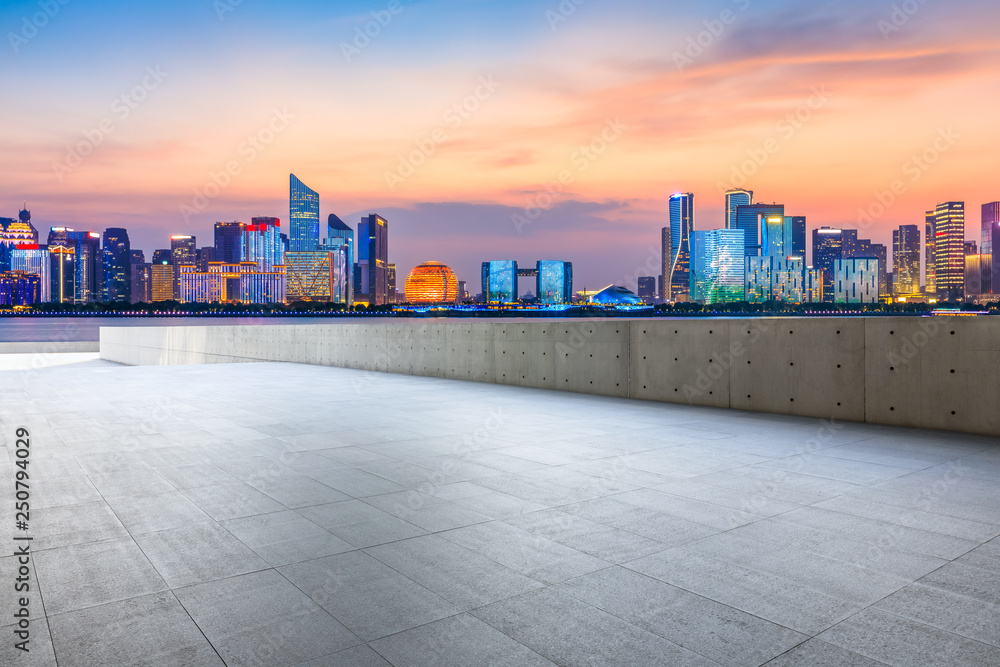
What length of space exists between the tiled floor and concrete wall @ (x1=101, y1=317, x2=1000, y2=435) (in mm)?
927

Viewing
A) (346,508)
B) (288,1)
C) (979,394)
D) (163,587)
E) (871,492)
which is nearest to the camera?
(163,587)

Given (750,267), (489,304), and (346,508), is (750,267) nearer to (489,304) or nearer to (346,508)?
(489,304)

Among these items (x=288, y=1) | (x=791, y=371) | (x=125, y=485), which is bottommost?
(x=125, y=485)

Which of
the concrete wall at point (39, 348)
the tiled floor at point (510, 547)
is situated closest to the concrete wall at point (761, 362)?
the tiled floor at point (510, 547)

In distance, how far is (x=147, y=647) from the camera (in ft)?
11.2

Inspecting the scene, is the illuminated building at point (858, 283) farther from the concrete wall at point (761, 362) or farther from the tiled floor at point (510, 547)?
the tiled floor at point (510, 547)

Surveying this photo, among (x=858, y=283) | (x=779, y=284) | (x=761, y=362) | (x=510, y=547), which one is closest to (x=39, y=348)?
(x=761, y=362)

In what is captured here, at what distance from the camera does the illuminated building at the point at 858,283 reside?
458 ft

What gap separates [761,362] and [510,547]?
8765 millimetres

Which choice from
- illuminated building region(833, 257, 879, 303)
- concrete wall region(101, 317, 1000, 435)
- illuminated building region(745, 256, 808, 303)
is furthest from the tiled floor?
illuminated building region(745, 256, 808, 303)

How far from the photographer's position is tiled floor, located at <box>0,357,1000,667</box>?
11.4 feet

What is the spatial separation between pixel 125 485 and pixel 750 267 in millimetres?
203430

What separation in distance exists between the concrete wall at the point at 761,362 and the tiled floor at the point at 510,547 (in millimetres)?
927

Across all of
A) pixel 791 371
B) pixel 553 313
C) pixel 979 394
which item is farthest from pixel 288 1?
pixel 553 313
